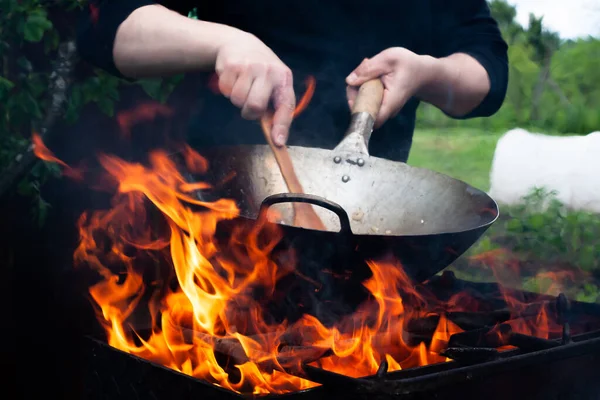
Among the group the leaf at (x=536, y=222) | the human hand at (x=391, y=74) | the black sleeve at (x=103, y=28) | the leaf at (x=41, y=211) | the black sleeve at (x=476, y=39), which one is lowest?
the leaf at (x=41, y=211)

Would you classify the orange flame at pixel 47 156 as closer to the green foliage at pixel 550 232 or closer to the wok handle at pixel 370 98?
the wok handle at pixel 370 98

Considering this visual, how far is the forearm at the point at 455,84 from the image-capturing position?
1972 mm

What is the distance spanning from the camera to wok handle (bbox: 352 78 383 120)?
1.80m

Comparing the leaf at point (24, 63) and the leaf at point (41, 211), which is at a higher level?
the leaf at point (24, 63)

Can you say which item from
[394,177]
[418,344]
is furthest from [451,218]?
[418,344]

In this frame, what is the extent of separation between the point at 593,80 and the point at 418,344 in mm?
6032

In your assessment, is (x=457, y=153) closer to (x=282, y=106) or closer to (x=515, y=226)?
(x=515, y=226)

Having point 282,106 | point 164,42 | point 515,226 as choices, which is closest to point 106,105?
point 164,42

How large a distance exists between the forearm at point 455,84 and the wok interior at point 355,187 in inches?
11.2

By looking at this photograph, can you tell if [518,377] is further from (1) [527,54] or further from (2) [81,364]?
(1) [527,54]

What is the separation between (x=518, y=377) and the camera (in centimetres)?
152

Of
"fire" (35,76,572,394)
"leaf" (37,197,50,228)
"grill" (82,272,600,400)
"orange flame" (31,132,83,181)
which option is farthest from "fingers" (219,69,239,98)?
"leaf" (37,197,50,228)

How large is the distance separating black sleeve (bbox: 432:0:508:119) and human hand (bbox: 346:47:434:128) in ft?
1.34

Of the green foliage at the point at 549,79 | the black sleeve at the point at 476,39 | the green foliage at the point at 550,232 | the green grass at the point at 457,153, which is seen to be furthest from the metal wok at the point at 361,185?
the green foliage at the point at 549,79
